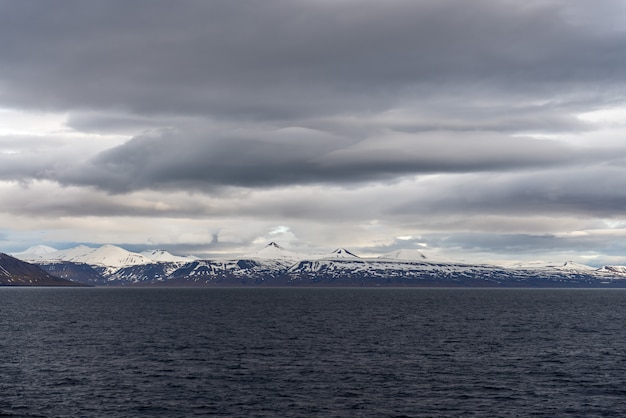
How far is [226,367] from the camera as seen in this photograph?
99.4 meters

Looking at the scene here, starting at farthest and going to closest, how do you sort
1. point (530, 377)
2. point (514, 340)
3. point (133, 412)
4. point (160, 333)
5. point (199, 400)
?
1. point (160, 333)
2. point (514, 340)
3. point (530, 377)
4. point (199, 400)
5. point (133, 412)

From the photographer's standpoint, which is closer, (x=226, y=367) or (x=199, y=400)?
(x=199, y=400)

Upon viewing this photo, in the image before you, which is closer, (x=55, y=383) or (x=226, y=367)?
(x=55, y=383)

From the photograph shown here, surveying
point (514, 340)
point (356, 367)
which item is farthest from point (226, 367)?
point (514, 340)

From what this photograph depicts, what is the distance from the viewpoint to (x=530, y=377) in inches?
3625

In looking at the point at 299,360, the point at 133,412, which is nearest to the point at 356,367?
the point at 299,360

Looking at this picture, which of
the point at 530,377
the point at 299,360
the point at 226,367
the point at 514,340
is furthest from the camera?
the point at 514,340

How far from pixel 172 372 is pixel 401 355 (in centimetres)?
4055

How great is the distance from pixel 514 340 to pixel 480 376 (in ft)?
164

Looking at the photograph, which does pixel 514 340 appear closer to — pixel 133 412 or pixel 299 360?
pixel 299 360

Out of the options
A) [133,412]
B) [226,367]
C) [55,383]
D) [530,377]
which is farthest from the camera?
[226,367]

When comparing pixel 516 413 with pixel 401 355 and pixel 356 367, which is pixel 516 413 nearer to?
Answer: pixel 356 367

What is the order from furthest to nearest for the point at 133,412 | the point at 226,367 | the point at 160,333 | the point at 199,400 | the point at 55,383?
the point at 160,333 < the point at 226,367 < the point at 55,383 < the point at 199,400 < the point at 133,412

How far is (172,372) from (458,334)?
7859cm
